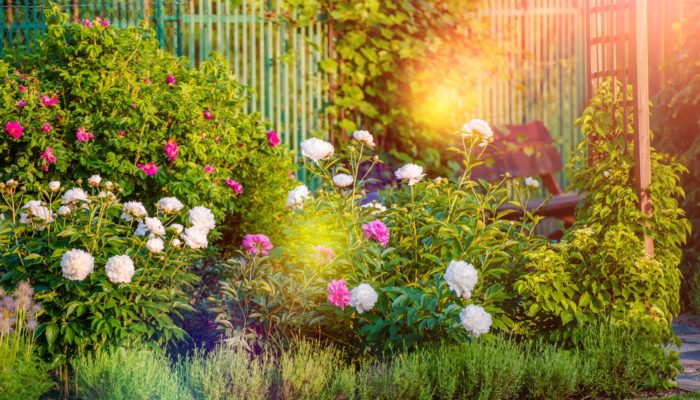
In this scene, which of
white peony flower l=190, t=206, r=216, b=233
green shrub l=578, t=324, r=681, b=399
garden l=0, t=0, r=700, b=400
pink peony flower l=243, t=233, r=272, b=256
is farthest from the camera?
pink peony flower l=243, t=233, r=272, b=256

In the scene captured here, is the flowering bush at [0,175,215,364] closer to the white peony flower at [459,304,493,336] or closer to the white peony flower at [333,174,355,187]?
the white peony flower at [333,174,355,187]

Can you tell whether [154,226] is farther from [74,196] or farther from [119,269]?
[74,196]

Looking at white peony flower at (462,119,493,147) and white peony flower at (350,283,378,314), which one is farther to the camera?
white peony flower at (462,119,493,147)

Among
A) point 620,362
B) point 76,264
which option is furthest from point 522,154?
point 76,264

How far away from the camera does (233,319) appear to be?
16.6 feet

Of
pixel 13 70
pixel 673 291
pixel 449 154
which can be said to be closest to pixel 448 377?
pixel 673 291

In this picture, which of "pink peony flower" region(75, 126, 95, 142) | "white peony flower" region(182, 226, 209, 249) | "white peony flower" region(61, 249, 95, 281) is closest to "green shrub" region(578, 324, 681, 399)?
"white peony flower" region(182, 226, 209, 249)

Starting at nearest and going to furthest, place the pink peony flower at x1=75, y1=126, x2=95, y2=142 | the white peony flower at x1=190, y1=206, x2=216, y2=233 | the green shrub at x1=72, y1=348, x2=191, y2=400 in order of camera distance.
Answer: the green shrub at x1=72, y1=348, x2=191, y2=400 < the white peony flower at x1=190, y1=206, x2=216, y2=233 < the pink peony flower at x1=75, y1=126, x2=95, y2=142

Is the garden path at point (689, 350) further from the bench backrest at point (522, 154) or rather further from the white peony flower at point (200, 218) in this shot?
the bench backrest at point (522, 154)

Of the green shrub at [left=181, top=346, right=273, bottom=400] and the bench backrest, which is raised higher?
the bench backrest

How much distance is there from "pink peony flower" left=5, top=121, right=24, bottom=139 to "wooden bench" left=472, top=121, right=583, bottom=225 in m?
4.45

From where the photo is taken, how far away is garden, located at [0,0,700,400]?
4543mm

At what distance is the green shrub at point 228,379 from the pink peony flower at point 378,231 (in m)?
0.89

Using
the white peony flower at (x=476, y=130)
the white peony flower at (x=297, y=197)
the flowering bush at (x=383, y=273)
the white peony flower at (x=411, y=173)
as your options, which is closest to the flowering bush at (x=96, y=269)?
the flowering bush at (x=383, y=273)
